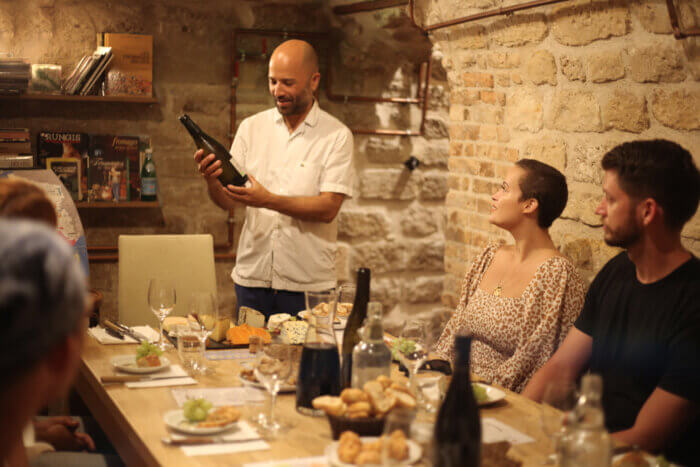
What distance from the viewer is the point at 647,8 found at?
246 cm

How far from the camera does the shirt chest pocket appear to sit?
10.9ft

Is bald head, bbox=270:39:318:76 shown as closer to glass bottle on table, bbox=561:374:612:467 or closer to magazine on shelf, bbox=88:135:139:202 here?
magazine on shelf, bbox=88:135:139:202

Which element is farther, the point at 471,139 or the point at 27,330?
the point at 471,139

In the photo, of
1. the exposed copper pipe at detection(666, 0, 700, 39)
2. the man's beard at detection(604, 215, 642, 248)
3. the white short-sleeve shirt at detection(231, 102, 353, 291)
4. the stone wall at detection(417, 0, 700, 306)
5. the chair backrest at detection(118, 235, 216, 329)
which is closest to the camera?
the man's beard at detection(604, 215, 642, 248)

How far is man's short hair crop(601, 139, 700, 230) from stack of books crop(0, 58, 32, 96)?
2.89 metres

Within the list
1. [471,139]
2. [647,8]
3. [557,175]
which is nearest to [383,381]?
[557,175]

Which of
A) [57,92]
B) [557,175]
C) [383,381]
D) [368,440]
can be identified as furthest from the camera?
[57,92]

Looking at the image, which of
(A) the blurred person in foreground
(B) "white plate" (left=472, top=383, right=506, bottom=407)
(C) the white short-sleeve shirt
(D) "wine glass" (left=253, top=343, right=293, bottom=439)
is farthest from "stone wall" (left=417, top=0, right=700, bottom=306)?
(A) the blurred person in foreground

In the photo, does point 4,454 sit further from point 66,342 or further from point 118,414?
point 118,414

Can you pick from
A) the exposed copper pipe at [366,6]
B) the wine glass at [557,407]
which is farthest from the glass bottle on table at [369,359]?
the exposed copper pipe at [366,6]

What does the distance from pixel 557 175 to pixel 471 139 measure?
0.91 meters

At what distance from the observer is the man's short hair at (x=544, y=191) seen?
2.61 m

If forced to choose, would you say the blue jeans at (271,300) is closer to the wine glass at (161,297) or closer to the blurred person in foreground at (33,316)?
the wine glass at (161,297)

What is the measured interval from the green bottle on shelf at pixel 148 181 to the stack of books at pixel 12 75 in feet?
2.27
